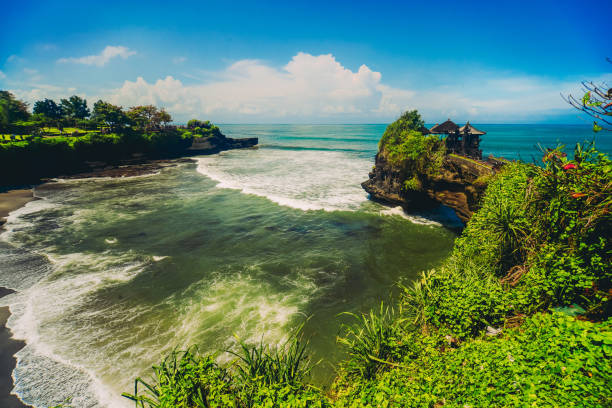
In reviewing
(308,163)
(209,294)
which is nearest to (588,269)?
(209,294)

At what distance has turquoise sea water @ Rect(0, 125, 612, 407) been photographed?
30.1 ft

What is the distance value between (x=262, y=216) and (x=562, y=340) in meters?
21.1

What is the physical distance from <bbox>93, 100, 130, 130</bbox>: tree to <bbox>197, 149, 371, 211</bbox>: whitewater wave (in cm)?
2398

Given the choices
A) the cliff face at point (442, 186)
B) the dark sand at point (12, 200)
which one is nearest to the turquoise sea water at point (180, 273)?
the dark sand at point (12, 200)

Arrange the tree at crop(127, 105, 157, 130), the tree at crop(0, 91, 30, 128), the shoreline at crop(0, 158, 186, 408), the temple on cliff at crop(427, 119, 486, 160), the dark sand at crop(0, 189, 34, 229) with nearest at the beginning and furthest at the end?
the shoreline at crop(0, 158, 186, 408)
the dark sand at crop(0, 189, 34, 229)
the temple on cliff at crop(427, 119, 486, 160)
the tree at crop(0, 91, 30, 128)
the tree at crop(127, 105, 157, 130)

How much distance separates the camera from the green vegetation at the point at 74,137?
35281mm

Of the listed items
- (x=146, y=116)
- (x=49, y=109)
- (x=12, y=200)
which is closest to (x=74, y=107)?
(x=49, y=109)

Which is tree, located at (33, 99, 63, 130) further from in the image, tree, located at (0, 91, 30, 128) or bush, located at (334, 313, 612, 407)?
bush, located at (334, 313, 612, 407)

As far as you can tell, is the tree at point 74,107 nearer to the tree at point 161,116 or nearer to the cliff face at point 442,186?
the tree at point 161,116

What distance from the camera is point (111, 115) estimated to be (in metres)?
52.5

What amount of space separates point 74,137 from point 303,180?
42.3 metres

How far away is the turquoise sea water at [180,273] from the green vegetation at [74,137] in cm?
1303

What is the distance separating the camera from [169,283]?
13.5 metres

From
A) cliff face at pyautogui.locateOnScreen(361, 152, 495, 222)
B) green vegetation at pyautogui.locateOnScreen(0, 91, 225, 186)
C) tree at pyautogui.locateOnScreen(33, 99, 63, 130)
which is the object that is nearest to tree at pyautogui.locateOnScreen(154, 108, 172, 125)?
green vegetation at pyautogui.locateOnScreen(0, 91, 225, 186)
